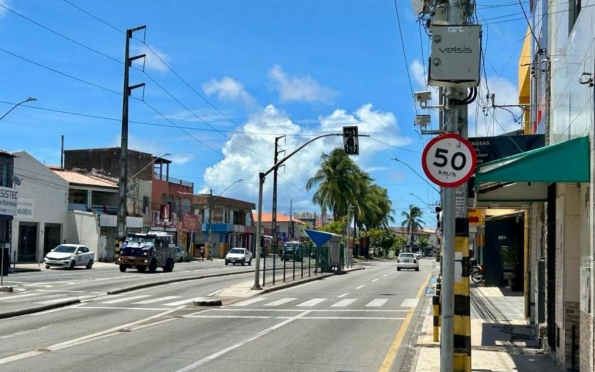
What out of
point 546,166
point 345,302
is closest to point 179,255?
point 345,302

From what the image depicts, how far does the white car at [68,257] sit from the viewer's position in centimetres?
4444

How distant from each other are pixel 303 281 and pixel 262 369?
24.4 metres

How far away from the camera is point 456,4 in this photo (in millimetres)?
8914

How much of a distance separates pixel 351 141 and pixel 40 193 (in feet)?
121

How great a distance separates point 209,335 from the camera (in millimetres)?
14406

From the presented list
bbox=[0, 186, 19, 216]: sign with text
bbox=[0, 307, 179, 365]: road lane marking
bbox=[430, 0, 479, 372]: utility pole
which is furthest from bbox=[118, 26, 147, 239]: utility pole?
bbox=[430, 0, 479, 372]: utility pole

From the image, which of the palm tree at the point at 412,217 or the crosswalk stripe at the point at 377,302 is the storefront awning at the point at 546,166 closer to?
the crosswalk stripe at the point at 377,302

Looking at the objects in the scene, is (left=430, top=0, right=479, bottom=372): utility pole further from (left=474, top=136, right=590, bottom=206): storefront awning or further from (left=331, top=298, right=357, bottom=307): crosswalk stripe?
(left=331, top=298, right=357, bottom=307): crosswalk stripe

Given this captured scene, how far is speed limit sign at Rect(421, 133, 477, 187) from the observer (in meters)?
7.81

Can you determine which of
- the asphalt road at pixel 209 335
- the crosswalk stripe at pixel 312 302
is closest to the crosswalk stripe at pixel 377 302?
the asphalt road at pixel 209 335

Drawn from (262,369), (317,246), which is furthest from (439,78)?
(317,246)

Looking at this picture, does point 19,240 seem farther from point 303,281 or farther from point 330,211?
point 330,211

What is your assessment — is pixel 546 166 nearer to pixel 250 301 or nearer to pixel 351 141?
pixel 250 301

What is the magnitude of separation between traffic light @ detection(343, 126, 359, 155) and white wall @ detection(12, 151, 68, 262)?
33272 mm
